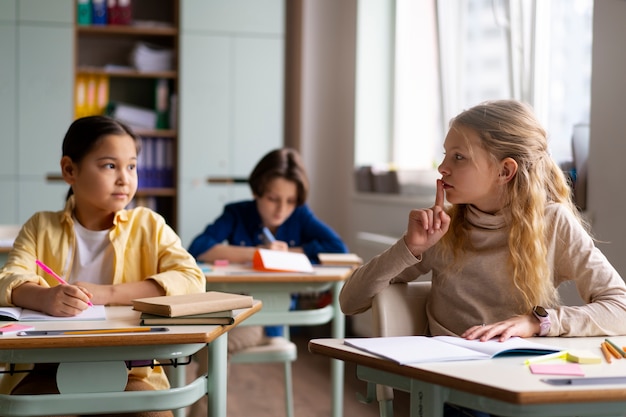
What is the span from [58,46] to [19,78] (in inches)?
12.3

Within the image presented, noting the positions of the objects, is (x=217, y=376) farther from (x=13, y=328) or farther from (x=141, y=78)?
(x=141, y=78)

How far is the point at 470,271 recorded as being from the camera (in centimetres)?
194

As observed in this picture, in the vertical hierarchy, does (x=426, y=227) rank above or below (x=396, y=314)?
above

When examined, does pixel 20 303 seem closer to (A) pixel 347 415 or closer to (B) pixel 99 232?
(B) pixel 99 232

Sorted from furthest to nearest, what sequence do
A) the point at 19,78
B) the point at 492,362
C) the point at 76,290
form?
the point at 19,78, the point at 76,290, the point at 492,362

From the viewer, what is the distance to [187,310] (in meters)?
1.76

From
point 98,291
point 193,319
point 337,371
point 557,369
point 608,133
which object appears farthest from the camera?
point 337,371

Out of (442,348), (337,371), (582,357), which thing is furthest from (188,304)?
(337,371)

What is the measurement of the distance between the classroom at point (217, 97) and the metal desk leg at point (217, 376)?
3139mm

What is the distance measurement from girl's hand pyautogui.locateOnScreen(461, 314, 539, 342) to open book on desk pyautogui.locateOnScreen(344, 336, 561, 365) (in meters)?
0.02

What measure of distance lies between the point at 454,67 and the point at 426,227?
309cm

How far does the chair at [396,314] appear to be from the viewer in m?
1.89

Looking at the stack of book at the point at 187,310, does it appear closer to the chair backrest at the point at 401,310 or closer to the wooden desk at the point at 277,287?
the chair backrest at the point at 401,310

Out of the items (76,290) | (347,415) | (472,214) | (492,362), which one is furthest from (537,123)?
(347,415)
